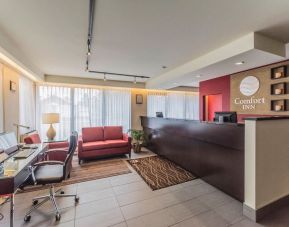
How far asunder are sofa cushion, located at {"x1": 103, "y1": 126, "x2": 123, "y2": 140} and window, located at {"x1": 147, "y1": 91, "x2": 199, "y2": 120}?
1866 mm

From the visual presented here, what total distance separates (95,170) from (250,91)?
14.3ft

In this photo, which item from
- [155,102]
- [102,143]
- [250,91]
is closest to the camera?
[250,91]

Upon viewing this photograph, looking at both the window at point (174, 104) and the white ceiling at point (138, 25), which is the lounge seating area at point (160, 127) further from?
the window at point (174, 104)

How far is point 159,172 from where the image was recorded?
340cm

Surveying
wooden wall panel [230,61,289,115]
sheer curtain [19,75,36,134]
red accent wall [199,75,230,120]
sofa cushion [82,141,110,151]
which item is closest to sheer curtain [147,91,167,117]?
red accent wall [199,75,230,120]

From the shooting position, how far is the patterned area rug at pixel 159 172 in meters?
2.93

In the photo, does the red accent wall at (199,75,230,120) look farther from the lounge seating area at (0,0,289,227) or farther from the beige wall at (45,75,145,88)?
the beige wall at (45,75,145,88)

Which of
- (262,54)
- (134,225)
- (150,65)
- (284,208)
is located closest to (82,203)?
(134,225)

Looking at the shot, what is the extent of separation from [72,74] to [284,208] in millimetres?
5678

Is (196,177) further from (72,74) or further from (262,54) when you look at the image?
(72,74)

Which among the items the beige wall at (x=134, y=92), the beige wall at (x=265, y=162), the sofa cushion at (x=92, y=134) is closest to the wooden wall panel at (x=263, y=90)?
the beige wall at (x=265, y=162)

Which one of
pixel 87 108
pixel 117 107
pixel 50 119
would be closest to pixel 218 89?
pixel 117 107

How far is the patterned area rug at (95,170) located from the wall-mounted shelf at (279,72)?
3939 millimetres

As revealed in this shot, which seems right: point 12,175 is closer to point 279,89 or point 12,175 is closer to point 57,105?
point 57,105
